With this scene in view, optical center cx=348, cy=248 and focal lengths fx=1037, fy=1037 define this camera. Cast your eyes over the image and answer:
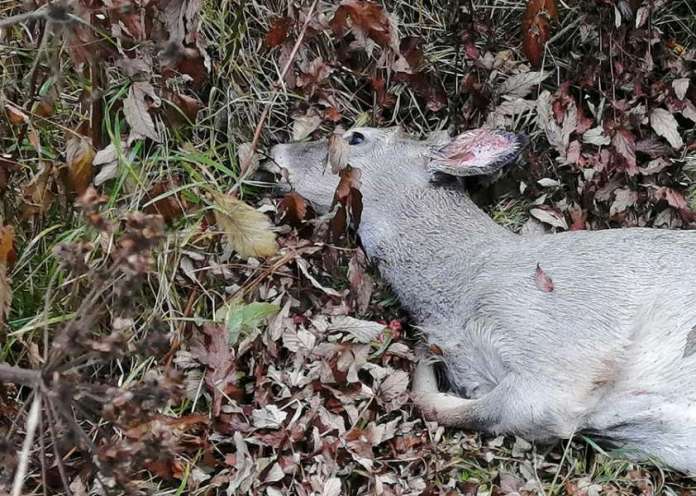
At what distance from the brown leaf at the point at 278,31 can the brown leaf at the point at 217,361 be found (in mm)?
1497

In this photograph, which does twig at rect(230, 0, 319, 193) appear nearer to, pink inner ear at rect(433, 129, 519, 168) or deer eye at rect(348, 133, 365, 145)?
deer eye at rect(348, 133, 365, 145)

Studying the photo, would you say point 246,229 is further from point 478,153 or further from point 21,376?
point 21,376

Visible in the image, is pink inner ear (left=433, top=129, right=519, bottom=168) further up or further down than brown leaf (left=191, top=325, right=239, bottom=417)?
further up

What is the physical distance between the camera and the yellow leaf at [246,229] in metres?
4.47

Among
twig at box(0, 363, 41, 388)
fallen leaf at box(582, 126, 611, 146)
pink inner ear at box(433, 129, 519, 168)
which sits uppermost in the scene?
twig at box(0, 363, 41, 388)

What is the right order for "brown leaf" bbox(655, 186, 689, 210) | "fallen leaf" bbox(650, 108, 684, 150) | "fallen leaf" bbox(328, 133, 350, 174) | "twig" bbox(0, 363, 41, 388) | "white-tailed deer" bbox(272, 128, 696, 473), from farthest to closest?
"fallen leaf" bbox(650, 108, 684, 150)
"brown leaf" bbox(655, 186, 689, 210)
"fallen leaf" bbox(328, 133, 350, 174)
"white-tailed deer" bbox(272, 128, 696, 473)
"twig" bbox(0, 363, 41, 388)

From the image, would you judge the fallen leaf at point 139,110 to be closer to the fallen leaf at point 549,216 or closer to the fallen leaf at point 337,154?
the fallen leaf at point 337,154

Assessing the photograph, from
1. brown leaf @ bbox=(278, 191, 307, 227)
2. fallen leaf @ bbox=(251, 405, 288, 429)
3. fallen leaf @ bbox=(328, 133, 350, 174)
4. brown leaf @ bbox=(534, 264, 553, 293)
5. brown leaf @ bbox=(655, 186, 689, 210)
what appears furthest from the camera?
brown leaf @ bbox=(655, 186, 689, 210)

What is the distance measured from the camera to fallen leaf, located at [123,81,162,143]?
4746 millimetres

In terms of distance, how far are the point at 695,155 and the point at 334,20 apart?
2143 mm

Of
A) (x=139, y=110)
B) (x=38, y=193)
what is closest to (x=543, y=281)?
(x=139, y=110)

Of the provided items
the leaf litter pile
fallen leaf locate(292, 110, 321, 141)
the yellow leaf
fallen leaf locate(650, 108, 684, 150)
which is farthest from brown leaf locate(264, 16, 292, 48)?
fallen leaf locate(650, 108, 684, 150)

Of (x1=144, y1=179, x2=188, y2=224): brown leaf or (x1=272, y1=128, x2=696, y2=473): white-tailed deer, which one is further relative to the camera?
(x1=144, y1=179, x2=188, y2=224): brown leaf

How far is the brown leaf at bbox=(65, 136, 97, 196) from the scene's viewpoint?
4.52 metres
